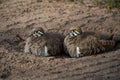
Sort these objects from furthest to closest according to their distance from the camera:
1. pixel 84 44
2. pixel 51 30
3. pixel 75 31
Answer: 1. pixel 51 30
2. pixel 75 31
3. pixel 84 44

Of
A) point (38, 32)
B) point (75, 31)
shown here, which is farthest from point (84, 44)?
point (38, 32)

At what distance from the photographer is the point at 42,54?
7.51 m

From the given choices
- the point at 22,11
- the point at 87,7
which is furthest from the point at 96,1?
the point at 22,11

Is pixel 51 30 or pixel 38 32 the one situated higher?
pixel 38 32

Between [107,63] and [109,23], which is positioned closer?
[107,63]

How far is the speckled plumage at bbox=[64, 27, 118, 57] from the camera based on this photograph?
7445 millimetres

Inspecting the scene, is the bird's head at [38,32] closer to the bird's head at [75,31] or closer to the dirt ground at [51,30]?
the dirt ground at [51,30]

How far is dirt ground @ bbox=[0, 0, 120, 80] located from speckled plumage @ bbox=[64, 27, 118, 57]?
0.53ft

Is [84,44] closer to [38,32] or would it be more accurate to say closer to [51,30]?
[38,32]

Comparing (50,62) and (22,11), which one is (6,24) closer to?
(22,11)

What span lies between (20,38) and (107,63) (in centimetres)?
214

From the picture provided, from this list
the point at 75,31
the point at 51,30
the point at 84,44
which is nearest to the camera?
the point at 84,44

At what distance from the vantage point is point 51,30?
8.55 meters

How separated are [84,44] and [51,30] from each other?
1240mm
